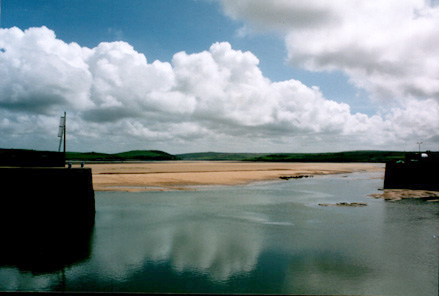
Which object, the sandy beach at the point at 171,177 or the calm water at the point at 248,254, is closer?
the calm water at the point at 248,254

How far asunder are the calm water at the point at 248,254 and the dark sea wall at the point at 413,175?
1819cm

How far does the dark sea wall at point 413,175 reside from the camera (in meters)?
44.0

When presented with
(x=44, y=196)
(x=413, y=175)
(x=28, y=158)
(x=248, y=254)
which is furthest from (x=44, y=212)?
(x=413, y=175)

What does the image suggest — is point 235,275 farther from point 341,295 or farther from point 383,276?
point 383,276

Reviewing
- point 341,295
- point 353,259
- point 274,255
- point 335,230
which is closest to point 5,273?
point 274,255

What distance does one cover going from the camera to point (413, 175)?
4531 centimetres

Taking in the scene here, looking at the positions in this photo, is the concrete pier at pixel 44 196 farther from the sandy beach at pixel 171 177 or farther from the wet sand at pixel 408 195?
the wet sand at pixel 408 195

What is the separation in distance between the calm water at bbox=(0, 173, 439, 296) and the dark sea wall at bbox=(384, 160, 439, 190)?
1819 cm

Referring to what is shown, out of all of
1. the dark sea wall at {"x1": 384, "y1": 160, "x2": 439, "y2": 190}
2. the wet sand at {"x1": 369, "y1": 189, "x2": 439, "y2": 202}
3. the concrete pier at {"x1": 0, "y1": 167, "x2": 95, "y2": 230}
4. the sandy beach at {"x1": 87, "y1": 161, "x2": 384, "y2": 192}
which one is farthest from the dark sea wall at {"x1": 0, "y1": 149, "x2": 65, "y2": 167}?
the dark sea wall at {"x1": 384, "y1": 160, "x2": 439, "y2": 190}

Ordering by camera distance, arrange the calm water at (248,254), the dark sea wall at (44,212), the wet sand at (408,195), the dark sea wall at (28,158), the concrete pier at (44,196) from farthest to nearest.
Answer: the wet sand at (408,195)
the dark sea wall at (28,158)
the concrete pier at (44,196)
the dark sea wall at (44,212)
the calm water at (248,254)

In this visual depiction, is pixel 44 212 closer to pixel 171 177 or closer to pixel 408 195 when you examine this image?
pixel 171 177

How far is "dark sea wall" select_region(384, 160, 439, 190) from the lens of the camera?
44.0m

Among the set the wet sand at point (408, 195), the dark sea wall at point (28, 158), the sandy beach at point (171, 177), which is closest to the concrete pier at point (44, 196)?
the dark sea wall at point (28, 158)

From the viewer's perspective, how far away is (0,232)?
1944 centimetres
